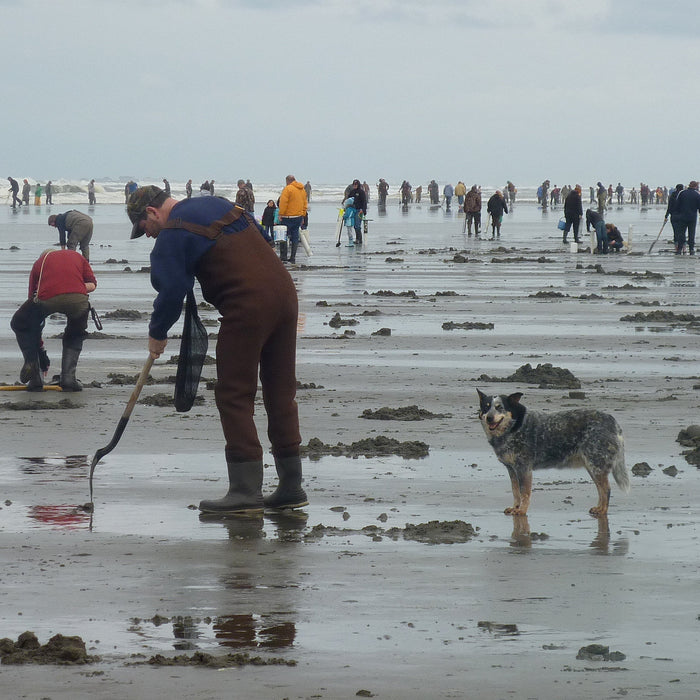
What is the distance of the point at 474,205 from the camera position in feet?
158

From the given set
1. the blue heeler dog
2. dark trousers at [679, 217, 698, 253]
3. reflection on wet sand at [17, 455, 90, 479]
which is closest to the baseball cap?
reflection on wet sand at [17, 455, 90, 479]

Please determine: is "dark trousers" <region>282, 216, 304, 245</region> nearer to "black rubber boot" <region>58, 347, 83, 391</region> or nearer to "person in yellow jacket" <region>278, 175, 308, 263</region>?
"person in yellow jacket" <region>278, 175, 308, 263</region>

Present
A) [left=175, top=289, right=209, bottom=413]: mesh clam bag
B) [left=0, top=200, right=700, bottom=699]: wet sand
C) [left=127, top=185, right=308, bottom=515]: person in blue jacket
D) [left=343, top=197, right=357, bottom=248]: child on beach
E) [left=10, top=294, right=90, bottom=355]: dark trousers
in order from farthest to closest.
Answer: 1. [left=343, top=197, right=357, bottom=248]: child on beach
2. [left=10, top=294, right=90, bottom=355]: dark trousers
3. [left=175, top=289, right=209, bottom=413]: mesh clam bag
4. [left=127, top=185, right=308, bottom=515]: person in blue jacket
5. [left=0, top=200, right=700, bottom=699]: wet sand

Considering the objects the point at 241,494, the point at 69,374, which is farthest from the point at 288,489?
the point at 69,374

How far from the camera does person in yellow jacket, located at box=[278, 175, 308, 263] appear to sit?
33344mm

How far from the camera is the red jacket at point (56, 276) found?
526 inches

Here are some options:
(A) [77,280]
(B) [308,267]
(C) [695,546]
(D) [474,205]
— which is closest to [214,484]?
(C) [695,546]

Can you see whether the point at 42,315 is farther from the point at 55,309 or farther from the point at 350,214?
the point at 350,214

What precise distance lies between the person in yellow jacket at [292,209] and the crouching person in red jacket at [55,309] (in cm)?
1985

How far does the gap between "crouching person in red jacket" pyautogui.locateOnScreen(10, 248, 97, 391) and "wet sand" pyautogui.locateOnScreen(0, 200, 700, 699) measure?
1.02ft

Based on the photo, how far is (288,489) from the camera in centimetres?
800

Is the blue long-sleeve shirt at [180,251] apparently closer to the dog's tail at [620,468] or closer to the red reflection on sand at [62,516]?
the red reflection on sand at [62,516]

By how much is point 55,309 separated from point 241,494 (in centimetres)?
608

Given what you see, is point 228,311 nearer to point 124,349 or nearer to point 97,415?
point 97,415
